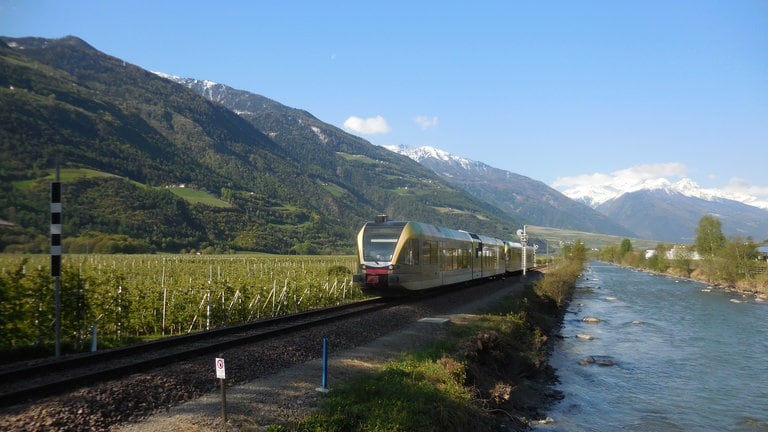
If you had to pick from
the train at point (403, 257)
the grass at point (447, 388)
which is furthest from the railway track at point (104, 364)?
the train at point (403, 257)

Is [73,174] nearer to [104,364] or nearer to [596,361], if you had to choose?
[596,361]

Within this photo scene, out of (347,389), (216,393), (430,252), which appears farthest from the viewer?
(430,252)

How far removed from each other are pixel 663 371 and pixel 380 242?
12534 millimetres

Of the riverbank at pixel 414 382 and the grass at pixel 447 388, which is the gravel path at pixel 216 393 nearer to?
the riverbank at pixel 414 382

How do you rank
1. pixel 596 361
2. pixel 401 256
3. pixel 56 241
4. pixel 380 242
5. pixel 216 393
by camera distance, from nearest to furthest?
pixel 216 393
pixel 56 241
pixel 596 361
pixel 401 256
pixel 380 242

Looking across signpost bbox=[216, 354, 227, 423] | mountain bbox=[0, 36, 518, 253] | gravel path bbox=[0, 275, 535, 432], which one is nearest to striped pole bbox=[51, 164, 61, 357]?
gravel path bbox=[0, 275, 535, 432]

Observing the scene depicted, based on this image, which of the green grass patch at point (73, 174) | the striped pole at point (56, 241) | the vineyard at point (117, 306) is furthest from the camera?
the green grass patch at point (73, 174)

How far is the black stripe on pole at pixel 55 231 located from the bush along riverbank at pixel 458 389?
262 inches

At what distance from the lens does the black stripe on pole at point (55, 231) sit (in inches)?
438

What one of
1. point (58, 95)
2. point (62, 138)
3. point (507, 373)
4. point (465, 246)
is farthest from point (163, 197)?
point (507, 373)

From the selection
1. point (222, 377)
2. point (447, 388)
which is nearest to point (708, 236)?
point (447, 388)

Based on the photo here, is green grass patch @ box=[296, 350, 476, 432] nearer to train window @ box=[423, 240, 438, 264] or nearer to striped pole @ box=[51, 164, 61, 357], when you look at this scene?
striped pole @ box=[51, 164, 61, 357]

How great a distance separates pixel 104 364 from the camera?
1031cm

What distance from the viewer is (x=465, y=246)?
3431 centimetres
